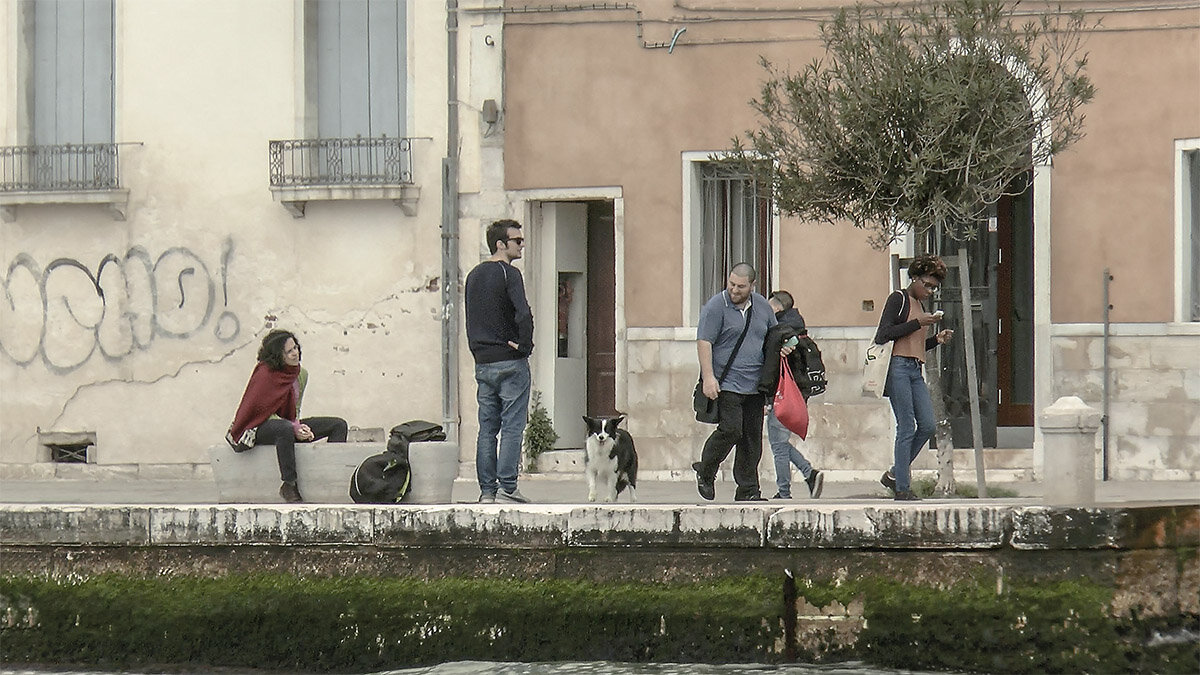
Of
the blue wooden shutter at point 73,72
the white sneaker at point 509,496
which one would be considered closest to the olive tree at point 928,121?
the white sneaker at point 509,496

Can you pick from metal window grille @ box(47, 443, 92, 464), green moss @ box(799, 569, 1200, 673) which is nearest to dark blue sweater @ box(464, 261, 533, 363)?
green moss @ box(799, 569, 1200, 673)

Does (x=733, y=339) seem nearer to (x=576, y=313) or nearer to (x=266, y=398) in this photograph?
(x=266, y=398)

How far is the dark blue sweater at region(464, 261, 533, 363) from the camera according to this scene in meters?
12.1

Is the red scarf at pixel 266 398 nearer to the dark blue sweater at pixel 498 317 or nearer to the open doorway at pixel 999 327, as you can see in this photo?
the dark blue sweater at pixel 498 317

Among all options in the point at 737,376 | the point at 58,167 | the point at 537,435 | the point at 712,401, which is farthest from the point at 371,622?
the point at 58,167

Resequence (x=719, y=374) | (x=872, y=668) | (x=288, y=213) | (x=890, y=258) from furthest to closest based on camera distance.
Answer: (x=288, y=213) → (x=890, y=258) → (x=719, y=374) → (x=872, y=668)

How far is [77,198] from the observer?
1848 centimetres

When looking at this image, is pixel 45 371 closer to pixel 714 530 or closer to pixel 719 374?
pixel 719 374

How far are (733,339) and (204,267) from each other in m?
7.78

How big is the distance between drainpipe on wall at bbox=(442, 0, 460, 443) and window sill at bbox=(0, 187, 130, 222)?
9.92 ft

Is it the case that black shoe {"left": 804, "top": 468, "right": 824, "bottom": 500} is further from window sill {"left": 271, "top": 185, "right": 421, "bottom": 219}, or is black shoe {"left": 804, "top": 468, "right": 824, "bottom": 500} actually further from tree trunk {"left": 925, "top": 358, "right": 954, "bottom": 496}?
window sill {"left": 271, "top": 185, "right": 421, "bottom": 219}

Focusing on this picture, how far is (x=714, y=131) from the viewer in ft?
56.8

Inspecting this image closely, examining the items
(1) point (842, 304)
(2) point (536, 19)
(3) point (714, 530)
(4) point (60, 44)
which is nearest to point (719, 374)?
(3) point (714, 530)

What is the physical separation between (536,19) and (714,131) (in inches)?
73.2
